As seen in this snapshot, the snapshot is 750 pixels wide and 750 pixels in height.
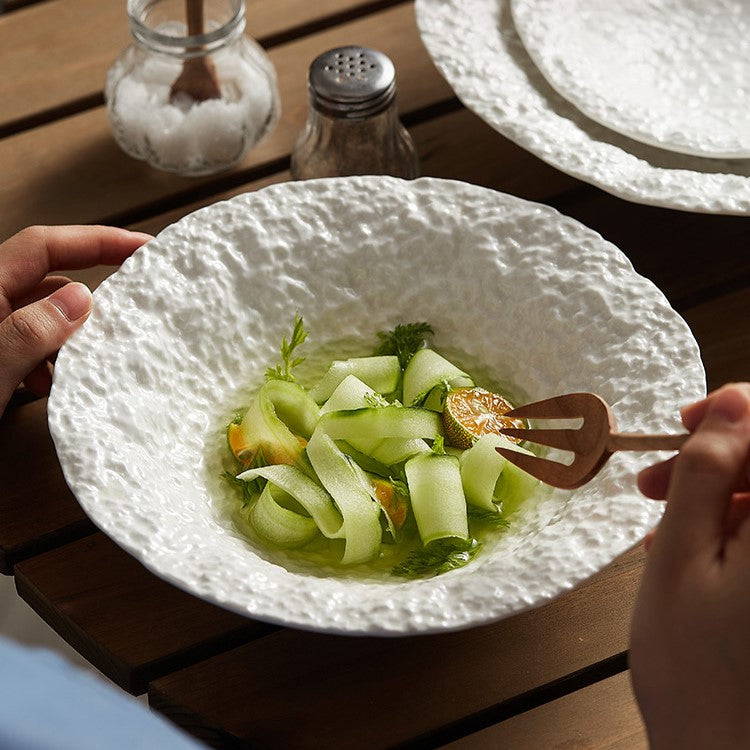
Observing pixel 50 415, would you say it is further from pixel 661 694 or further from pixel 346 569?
pixel 661 694

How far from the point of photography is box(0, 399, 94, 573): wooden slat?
91 cm

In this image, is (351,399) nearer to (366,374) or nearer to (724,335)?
(366,374)

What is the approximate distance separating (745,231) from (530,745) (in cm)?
57

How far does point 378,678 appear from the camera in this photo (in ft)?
2.67

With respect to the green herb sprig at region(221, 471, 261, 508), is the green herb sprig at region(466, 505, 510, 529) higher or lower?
lower

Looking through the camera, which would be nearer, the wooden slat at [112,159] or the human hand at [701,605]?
the human hand at [701,605]

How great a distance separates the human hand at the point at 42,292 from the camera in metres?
0.92

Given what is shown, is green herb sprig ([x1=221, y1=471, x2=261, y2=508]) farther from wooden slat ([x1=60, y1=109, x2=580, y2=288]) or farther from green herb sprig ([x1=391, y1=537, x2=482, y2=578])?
wooden slat ([x1=60, y1=109, x2=580, y2=288])

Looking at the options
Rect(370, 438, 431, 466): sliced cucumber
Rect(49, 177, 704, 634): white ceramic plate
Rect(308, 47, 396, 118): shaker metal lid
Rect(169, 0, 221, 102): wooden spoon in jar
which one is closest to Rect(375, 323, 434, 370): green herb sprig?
Rect(49, 177, 704, 634): white ceramic plate

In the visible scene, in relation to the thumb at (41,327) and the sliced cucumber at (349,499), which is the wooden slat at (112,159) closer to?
the thumb at (41,327)

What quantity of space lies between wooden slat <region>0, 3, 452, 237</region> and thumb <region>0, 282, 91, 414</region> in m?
0.27

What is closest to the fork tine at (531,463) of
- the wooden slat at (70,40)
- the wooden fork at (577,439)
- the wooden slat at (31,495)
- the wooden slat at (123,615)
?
the wooden fork at (577,439)

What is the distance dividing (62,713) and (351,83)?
0.74 metres

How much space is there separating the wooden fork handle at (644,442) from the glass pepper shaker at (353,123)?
1.54 feet
